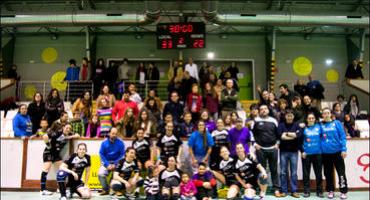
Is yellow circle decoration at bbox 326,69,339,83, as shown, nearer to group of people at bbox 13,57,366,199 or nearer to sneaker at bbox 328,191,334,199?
group of people at bbox 13,57,366,199

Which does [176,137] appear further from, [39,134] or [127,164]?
[39,134]

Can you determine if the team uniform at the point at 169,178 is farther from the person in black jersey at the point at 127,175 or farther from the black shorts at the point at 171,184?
the person in black jersey at the point at 127,175

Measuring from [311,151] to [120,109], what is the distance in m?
3.98

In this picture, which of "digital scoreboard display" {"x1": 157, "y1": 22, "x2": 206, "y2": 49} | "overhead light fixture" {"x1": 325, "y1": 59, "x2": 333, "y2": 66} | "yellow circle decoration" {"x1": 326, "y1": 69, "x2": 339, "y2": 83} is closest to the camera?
"digital scoreboard display" {"x1": 157, "y1": 22, "x2": 206, "y2": 49}

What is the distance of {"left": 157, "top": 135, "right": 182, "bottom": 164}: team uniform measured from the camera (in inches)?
226

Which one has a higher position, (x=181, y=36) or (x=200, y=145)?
(x=181, y=36)

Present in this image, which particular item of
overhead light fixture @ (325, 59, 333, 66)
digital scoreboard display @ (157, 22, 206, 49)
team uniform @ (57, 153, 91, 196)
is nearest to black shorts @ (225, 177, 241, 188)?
team uniform @ (57, 153, 91, 196)

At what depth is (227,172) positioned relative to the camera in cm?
550

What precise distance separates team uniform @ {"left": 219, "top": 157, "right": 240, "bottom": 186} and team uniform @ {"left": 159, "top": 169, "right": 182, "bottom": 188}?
85cm

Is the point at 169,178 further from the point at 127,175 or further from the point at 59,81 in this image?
the point at 59,81

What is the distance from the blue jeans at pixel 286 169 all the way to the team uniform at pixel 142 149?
261 cm

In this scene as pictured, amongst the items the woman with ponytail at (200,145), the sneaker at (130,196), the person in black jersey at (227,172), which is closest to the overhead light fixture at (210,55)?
the woman with ponytail at (200,145)

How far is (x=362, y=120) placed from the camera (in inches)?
359

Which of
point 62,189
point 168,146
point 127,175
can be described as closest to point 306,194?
point 168,146
